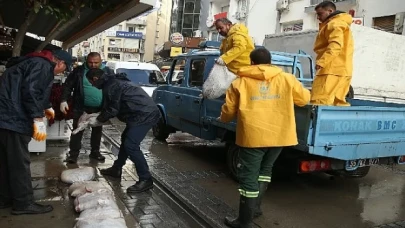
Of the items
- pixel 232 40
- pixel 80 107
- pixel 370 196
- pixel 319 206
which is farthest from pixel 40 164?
pixel 370 196

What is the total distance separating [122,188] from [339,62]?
319 cm

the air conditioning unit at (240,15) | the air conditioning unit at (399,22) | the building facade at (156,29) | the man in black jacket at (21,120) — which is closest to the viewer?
the man in black jacket at (21,120)

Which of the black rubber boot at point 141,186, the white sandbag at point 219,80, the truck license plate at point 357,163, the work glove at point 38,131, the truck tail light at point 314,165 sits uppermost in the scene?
the white sandbag at point 219,80

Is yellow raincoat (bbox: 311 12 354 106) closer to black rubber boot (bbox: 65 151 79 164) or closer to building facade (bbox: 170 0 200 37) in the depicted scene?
black rubber boot (bbox: 65 151 79 164)

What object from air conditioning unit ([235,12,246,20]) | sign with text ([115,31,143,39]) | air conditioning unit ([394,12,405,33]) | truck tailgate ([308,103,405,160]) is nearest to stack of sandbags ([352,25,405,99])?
air conditioning unit ([394,12,405,33])

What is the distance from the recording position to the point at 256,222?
405cm

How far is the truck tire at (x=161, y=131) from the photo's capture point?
26.3 ft

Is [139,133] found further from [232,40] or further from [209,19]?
[209,19]

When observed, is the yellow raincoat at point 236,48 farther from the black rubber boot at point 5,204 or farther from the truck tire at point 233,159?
the black rubber boot at point 5,204

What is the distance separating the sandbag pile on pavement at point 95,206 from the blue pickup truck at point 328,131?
1996 millimetres

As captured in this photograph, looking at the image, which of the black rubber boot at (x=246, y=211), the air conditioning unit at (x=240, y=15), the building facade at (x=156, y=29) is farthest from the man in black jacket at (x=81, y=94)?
the building facade at (x=156, y=29)

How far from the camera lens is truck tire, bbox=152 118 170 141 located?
803 centimetres

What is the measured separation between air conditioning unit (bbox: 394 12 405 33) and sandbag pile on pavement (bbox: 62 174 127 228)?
1078 centimetres

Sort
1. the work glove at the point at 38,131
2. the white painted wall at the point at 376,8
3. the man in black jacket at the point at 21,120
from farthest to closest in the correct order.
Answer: the white painted wall at the point at 376,8 → the work glove at the point at 38,131 → the man in black jacket at the point at 21,120
